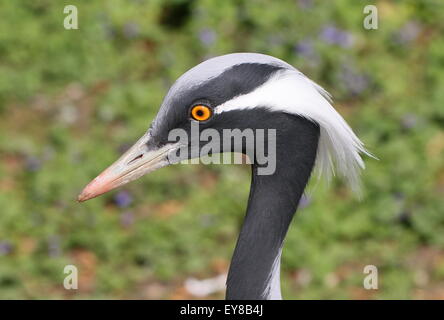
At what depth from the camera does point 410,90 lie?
26.0 feet

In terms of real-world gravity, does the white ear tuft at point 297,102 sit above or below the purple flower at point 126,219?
below

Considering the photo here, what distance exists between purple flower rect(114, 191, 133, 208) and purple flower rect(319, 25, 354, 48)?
2.35m

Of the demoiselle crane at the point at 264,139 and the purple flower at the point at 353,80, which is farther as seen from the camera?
the purple flower at the point at 353,80

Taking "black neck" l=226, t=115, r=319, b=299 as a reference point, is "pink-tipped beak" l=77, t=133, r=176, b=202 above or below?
above

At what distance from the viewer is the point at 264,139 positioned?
13.6 ft

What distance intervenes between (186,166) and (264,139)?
323 centimetres

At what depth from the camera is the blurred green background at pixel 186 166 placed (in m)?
6.57

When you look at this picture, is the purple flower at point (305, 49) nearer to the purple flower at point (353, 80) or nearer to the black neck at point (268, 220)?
the purple flower at point (353, 80)

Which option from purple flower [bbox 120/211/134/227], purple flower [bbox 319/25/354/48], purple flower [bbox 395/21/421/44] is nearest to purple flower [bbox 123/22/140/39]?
purple flower [bbox 319/25/354/48]

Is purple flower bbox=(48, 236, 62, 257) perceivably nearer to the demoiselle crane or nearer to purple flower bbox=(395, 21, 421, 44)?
the demoiselle crane

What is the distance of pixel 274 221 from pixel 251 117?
480mm

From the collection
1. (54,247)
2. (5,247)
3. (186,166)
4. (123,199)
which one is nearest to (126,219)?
(123,199)

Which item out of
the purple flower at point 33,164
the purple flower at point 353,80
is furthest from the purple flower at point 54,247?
the purple flower at point 353,80

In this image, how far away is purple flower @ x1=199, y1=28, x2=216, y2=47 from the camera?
27.1 feet
